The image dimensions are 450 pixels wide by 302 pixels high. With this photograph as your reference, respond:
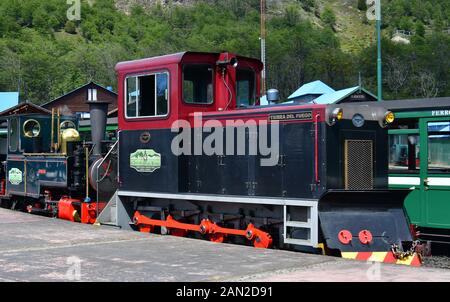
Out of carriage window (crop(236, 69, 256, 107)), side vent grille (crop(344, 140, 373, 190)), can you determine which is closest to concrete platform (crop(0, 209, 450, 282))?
side vent grille (crop(344, 140, 373, 190))

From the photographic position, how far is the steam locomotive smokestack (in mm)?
13367

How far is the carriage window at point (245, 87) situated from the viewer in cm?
1123

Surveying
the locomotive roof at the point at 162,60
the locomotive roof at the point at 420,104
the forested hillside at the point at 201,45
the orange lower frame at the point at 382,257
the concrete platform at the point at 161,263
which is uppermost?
the forested hillside at the point at 201,45

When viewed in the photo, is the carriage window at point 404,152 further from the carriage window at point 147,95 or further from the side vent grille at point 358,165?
the carriage window at point 147,95

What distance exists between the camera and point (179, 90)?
1054cm

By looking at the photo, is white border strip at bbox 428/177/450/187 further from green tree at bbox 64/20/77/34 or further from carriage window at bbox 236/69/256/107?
green tree at bbox 64/20/77/34

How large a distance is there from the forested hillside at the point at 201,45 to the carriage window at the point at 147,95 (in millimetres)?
43868

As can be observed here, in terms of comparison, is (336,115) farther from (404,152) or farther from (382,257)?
(404,152)

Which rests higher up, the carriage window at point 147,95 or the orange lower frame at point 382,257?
the carriage window at point 147,95

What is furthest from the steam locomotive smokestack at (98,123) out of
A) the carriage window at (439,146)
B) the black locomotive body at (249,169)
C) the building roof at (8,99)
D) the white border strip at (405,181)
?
the building roof at (8,99)

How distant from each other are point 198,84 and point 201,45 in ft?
277

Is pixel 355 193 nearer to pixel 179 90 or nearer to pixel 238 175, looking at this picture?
pixel 238 175
